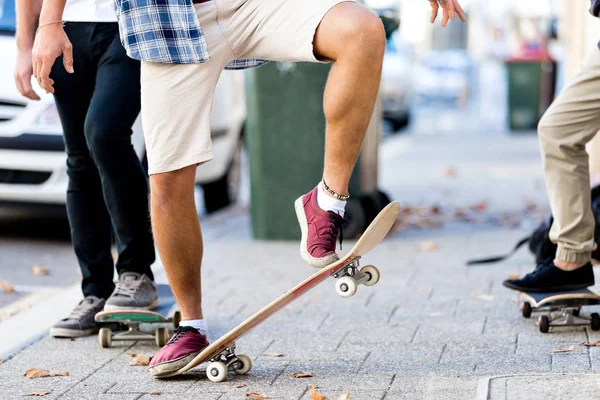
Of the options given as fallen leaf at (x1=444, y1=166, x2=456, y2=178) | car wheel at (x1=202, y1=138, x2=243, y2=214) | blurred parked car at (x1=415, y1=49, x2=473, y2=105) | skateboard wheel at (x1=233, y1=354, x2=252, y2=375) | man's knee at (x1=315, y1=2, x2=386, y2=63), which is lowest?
blurred parked car at (x1=415, y1=49, x2=473, y2=105)

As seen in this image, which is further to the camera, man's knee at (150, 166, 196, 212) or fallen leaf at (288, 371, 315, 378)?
fallen leaf at (288, 371, 315, 378)

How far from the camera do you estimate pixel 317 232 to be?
11.7 ft

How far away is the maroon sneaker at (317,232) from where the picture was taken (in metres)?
3.52

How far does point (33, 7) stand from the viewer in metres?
4.41

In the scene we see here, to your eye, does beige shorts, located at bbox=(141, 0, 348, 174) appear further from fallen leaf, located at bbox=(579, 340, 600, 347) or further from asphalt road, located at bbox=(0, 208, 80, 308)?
asphalt road, located at bbox=(0, 208, 80, 308)

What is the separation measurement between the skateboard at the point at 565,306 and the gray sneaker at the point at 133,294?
5.19ft

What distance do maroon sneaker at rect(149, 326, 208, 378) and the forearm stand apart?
1.41 metres

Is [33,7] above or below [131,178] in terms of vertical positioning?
above

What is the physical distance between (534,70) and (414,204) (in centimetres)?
1123

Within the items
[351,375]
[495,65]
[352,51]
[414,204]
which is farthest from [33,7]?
[495,65]

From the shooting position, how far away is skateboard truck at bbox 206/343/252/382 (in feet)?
12.4

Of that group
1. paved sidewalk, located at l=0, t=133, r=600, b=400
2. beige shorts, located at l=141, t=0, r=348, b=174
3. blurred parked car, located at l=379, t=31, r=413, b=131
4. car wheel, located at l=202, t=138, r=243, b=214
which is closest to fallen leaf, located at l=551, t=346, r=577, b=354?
paved sidewalk, located at l=0, t=133, r=600, b=400

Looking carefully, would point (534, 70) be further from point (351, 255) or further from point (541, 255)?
point (351, 255)

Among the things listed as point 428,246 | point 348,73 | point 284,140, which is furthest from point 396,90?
point 348,73
